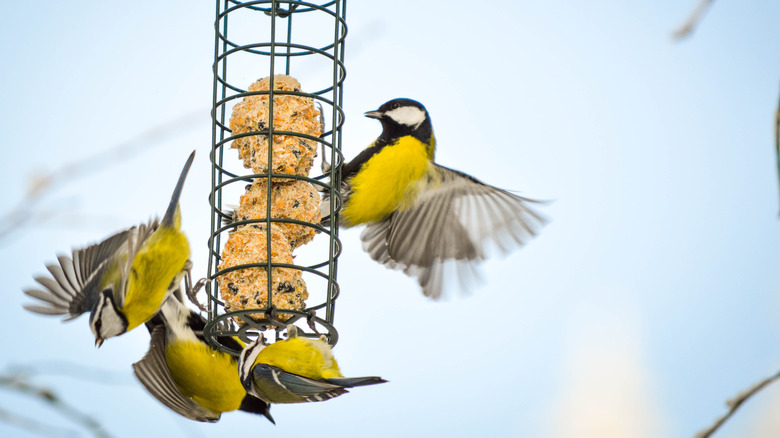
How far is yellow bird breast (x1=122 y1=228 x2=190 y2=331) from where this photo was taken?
3.39 m

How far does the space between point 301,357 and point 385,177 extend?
94 centimetres

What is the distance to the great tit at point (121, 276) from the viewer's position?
3.34 meters

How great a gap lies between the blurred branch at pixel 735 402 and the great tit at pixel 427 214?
2.84 m

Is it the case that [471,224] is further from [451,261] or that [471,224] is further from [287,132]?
[287,132]

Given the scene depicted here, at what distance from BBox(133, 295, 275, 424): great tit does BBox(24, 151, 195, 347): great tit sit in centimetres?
15

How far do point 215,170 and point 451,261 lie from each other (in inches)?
49.3

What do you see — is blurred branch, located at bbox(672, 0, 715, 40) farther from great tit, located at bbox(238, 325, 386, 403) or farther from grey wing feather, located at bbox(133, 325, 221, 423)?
grey wing feather, located at bbox(133, 325, 221, 423)

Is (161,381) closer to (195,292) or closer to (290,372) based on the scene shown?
(195,292)

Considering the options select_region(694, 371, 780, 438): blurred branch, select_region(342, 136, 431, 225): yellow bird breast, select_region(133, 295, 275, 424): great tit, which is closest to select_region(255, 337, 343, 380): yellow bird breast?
select_region(133, 295, 275, 424): great tit

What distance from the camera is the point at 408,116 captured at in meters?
3.82

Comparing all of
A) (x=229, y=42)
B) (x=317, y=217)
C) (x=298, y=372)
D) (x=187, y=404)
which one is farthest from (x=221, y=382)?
(x=229, y=42)

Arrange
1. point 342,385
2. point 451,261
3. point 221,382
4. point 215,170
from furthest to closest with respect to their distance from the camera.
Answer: point 451,261
point 221,382
point 215,170
point 342,385

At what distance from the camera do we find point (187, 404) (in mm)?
3617

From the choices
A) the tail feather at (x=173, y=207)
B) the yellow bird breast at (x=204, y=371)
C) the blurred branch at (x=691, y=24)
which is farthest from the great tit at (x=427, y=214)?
the blurred branch at (x=691, y=24)
